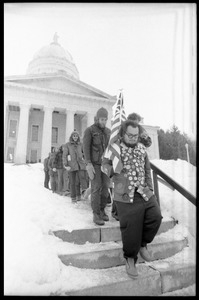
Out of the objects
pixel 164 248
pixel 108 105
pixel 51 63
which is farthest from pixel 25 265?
pixel 51 63

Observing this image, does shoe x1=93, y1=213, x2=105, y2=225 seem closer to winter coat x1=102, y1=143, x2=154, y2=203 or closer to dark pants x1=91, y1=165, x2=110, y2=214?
dark pants x1=91, y1=165, x2=110, y2=214

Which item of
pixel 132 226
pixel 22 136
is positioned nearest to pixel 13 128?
pixel 22 136

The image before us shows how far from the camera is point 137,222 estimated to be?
2.38 meters

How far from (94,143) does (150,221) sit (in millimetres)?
1621

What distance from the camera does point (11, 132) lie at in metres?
31.8

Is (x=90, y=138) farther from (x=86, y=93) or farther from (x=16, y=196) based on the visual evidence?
(x=86, y=93)

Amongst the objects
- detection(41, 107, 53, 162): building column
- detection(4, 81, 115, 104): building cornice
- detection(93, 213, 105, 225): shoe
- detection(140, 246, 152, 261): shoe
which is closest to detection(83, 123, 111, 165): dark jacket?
detection(93, 213, 105, 225): shoe

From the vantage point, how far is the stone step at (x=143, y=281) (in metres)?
2.14

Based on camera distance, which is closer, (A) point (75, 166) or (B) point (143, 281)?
(B) point (143, 281)

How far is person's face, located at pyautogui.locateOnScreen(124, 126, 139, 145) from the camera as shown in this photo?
2.55 metres

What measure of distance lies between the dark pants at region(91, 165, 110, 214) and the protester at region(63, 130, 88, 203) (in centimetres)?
98

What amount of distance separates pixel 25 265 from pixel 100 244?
102 centimetres

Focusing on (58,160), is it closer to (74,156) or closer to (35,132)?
(74,156)

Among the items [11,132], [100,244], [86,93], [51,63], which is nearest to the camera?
[100,244]
